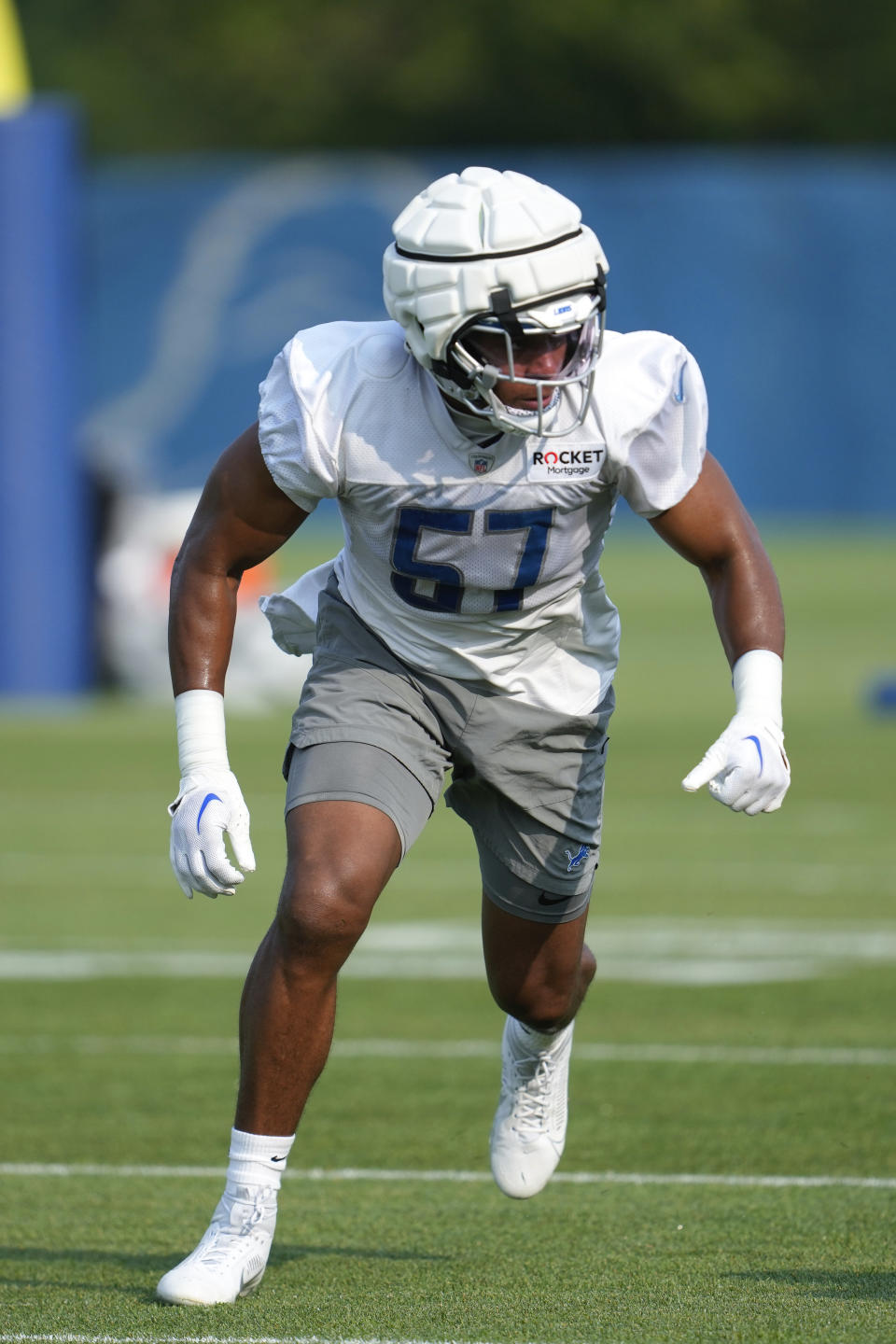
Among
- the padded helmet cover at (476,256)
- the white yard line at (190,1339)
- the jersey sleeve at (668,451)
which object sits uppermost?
the padded helmet cover at (476,256)

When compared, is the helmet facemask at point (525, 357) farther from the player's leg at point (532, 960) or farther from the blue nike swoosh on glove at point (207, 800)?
the player's leg at point (532, 960)

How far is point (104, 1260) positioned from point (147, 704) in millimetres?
10994

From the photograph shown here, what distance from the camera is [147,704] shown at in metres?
15.1

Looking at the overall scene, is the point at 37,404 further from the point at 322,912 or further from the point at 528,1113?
the point at 322,912

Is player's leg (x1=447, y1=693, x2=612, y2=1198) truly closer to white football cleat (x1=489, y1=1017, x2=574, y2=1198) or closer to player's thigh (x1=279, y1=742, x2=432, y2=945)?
white football cleat (x1=489, y1=1017, x2=574, y2=1198)

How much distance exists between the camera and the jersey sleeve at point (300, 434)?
13.3 feet

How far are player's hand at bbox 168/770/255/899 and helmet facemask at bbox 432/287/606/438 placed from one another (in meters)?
0.78

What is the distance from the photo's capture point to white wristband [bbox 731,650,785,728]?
4.08 meters

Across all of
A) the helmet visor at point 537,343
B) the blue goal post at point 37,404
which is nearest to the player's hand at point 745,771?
the helmet visor at point 537,343

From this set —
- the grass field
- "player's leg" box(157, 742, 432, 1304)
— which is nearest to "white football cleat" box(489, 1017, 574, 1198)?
the grass field

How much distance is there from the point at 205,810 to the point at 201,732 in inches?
7.3

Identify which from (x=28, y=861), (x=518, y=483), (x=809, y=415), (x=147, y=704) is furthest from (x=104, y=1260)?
(x=809, y=415)

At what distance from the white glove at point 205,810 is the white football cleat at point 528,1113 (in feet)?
2.93

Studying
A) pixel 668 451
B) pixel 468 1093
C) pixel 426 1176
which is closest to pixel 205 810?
pixel 668 451
